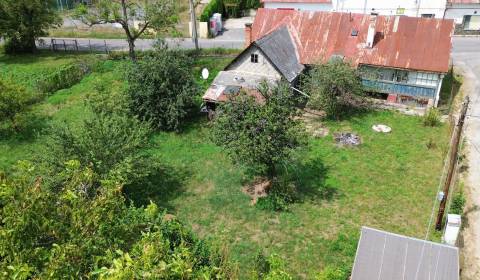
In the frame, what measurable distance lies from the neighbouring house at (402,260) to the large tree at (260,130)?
6.45m

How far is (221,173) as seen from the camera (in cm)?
2572

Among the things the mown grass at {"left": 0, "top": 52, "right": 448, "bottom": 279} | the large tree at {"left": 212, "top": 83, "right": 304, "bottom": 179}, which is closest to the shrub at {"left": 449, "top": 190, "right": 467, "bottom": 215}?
the mown grass at {"left": 0, "top": 52, "right": 448, "bottom": 279}

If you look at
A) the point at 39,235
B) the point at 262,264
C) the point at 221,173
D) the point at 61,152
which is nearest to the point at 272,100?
the point at 221,173

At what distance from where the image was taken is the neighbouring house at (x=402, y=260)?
52.3ft

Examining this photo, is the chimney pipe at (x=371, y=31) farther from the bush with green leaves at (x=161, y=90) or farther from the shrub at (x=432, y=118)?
the bush with green leaves at (x=161, y=90)

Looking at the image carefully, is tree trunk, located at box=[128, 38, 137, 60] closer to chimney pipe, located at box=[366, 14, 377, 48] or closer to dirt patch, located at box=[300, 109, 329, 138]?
dirt patch, located at box=[300, 109, 329, 138]

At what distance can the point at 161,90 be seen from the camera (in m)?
29.0

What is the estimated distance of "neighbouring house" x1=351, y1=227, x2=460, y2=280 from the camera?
15930mm

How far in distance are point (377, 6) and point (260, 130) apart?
29.9 metres

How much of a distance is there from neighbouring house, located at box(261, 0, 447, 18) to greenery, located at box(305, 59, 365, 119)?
56.8ft

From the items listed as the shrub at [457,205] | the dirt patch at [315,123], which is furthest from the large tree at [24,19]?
the shrub at [457,205]

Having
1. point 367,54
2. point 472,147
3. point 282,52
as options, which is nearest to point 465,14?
point 367,54

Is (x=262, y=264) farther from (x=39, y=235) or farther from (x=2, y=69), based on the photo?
(x=2, y=69)

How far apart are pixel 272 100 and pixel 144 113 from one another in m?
10.9
